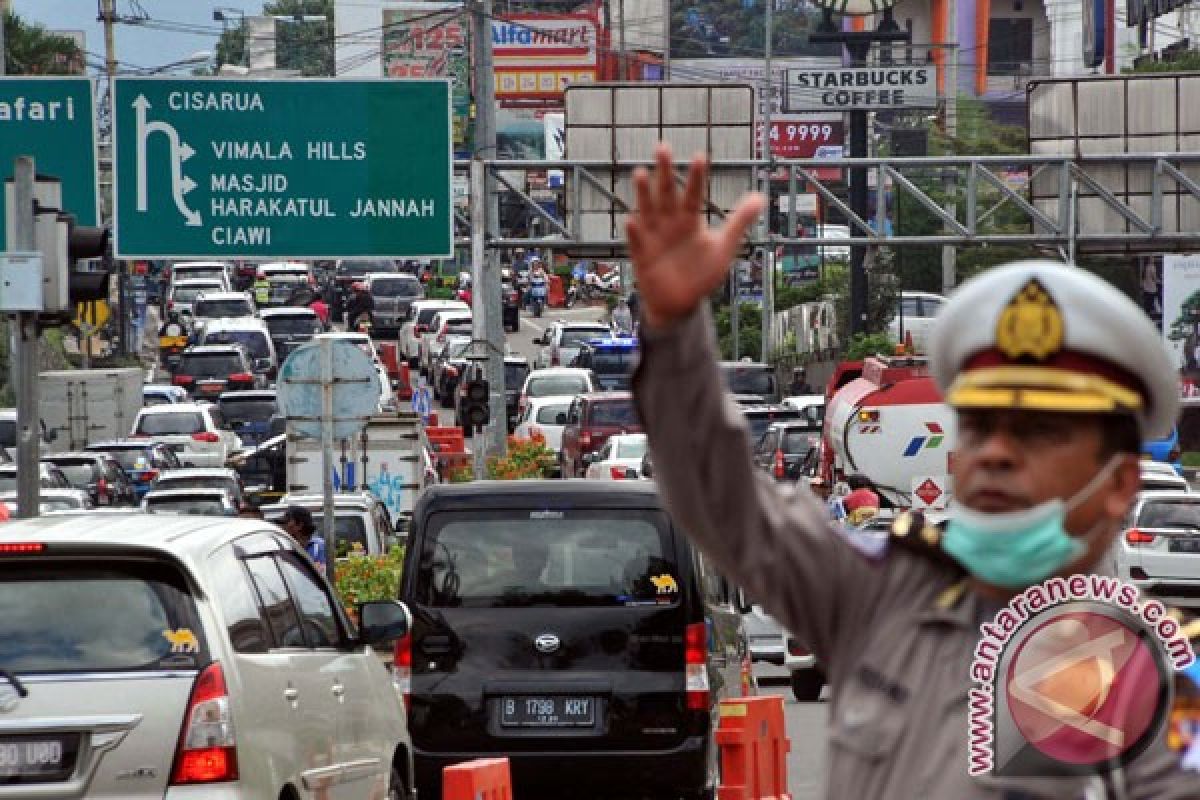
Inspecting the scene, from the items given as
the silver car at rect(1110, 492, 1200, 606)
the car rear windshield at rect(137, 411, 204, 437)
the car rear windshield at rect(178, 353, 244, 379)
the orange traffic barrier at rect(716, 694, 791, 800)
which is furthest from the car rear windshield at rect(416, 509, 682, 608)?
the car rear windshield at rect(178, 353, 244, 379)

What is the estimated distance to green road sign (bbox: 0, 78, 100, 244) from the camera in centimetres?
2722

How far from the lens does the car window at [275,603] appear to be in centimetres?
999

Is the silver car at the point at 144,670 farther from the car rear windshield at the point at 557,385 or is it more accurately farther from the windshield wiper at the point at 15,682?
the car rear windshield at the point at 557,385

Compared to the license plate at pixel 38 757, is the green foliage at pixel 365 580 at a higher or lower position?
lower

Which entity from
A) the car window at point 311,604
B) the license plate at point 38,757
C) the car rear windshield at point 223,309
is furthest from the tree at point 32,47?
the license plate at point 38,757

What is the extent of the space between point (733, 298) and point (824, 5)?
10.2m

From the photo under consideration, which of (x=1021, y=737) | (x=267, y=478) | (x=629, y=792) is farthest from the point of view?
(x=267, y=478)

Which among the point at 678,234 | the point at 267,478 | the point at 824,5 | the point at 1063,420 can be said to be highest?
the point at 824,5

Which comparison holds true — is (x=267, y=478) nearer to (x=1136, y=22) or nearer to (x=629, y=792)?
(x=629, y=792)

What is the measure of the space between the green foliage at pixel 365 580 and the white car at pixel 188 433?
922 inches

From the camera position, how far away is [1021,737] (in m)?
3.22

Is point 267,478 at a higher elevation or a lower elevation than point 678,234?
lower

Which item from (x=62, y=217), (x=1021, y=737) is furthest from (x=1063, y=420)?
(x=62, y=217)

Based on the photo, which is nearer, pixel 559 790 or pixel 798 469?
pixel 559 790
